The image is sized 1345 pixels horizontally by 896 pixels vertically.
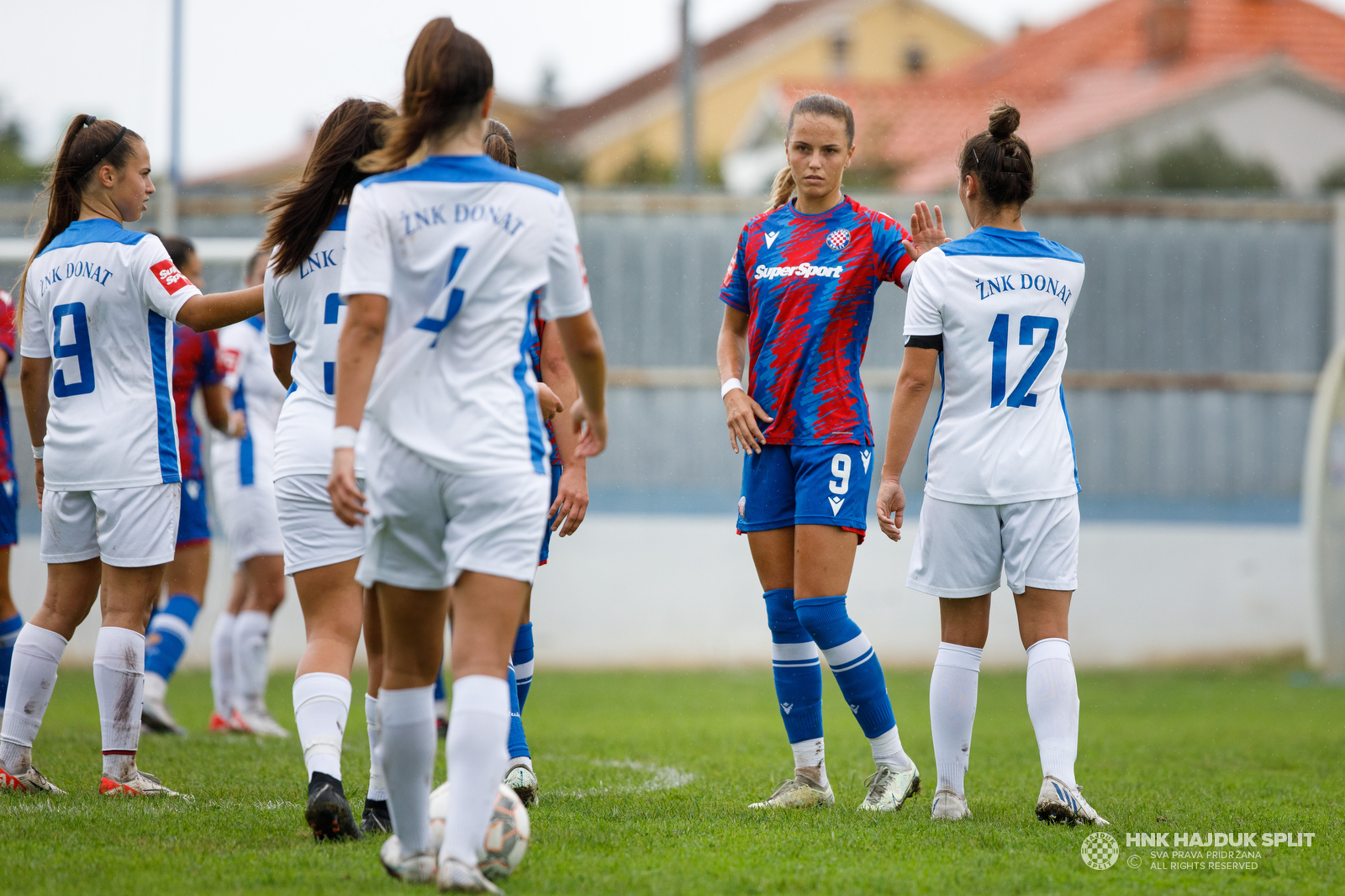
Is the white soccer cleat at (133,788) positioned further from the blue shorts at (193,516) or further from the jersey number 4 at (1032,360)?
the jersey number 4 at (1032,360)

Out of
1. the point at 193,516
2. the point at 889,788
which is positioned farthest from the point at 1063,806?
the point at 193,516

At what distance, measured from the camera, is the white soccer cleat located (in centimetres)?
454

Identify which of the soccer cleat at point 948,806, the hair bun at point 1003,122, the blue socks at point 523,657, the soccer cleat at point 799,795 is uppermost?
the hair bun at point 1003,122

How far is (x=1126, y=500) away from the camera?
11.4 meters

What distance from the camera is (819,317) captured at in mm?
4469

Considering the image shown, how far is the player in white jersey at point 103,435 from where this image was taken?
15.0 ft

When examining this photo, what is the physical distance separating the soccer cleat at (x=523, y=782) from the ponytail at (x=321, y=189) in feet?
6.21

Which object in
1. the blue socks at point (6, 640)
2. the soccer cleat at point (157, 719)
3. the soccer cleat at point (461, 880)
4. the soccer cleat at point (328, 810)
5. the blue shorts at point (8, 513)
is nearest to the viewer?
the soccer cleat at point (461, 880)

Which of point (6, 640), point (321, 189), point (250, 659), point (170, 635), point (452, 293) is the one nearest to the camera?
point (452, 293)

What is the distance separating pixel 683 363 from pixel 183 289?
729 centimetres

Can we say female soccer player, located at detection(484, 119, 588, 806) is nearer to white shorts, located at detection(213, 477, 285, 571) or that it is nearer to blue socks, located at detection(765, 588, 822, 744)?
blue socks, located at detection(765, 588, 822, 744)

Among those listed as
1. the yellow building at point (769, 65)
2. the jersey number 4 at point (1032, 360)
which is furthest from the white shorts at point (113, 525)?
the yellow building at point (769, 65)

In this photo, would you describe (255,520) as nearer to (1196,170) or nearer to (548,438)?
(548,438)

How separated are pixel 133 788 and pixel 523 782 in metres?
1.44
